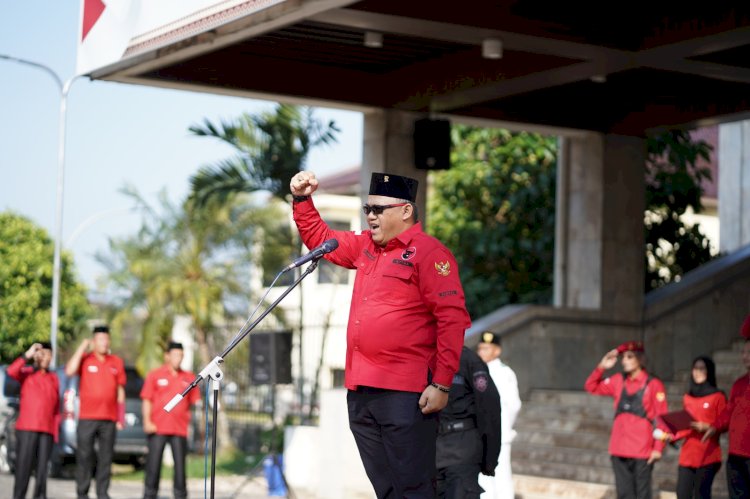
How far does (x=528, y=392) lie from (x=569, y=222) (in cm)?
256

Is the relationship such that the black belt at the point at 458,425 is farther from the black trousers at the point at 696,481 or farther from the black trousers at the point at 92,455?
the black trousers at the point at 92,455

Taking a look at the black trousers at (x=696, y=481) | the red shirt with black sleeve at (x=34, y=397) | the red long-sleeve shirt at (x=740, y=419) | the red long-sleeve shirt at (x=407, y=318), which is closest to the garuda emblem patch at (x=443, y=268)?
the red long-sleeve shirt at (x=407, y=318)

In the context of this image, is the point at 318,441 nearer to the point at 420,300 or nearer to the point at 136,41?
the point at 136,41

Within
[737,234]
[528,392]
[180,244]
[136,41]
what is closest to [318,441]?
[528,392]

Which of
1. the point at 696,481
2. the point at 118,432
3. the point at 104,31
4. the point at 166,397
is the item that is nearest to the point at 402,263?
the point at 696,481

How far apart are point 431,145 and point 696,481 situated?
6.71m

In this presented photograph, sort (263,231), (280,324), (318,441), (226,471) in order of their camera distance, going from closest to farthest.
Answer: (318,441)
(226,471)
(280,324)
(263,231)

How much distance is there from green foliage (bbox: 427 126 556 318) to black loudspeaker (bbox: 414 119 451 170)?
20.6 feet

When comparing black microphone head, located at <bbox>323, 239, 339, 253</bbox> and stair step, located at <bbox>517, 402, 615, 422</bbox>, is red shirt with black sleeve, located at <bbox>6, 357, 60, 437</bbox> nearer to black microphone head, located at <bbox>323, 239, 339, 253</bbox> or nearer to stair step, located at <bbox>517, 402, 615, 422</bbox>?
stair step, located at <bbox>517, 402, 615, 422</bbox>

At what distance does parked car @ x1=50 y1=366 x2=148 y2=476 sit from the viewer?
2241cm

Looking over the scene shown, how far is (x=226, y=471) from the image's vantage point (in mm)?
23875

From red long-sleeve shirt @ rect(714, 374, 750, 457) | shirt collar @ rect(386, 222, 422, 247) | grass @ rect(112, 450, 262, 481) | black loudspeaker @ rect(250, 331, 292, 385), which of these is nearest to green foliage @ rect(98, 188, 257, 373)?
grass @ rect(112, 450, 262, 481)

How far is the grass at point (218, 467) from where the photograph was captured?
23.9 m

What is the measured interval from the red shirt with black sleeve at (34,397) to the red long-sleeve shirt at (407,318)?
974cm
